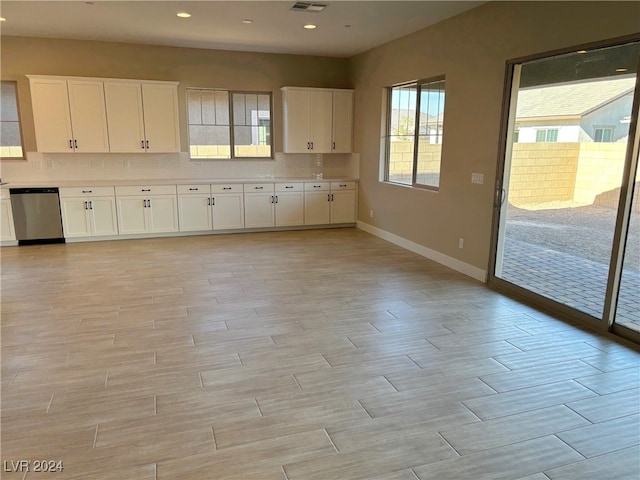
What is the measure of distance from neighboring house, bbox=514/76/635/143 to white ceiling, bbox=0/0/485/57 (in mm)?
1344

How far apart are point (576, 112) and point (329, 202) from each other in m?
4.43

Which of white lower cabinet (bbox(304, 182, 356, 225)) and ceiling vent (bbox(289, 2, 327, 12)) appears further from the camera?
white lower cabinet (bbox(304, 182, 356, 225))

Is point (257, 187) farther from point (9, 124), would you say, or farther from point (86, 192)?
point (9, 124)

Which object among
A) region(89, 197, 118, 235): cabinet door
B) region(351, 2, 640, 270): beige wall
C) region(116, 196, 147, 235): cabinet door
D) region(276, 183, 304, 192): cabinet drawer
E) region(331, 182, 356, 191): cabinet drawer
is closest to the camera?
region(351, 2, 640, 270): beige wall

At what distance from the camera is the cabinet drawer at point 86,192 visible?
21.1ft

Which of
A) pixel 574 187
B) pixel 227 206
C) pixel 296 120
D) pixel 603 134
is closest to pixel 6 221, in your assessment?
pixel 227 206

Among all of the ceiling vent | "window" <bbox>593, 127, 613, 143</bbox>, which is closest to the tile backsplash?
the ceiling vent

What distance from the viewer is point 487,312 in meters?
4.10

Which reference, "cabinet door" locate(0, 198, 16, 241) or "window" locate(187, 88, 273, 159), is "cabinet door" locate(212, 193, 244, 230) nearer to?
"window" locate(187, 88, 273, 159)

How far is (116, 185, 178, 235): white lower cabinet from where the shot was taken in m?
6.70

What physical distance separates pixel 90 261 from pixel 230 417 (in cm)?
398

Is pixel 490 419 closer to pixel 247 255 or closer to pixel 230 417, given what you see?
pixel 230 417

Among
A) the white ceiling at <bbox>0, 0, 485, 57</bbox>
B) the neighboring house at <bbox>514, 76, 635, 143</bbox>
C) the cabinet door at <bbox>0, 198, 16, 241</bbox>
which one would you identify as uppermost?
the white ceiling at <bbox>0, 0, 485, 57</bbox>

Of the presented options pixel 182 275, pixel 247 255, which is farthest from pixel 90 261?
pixel 247 255
